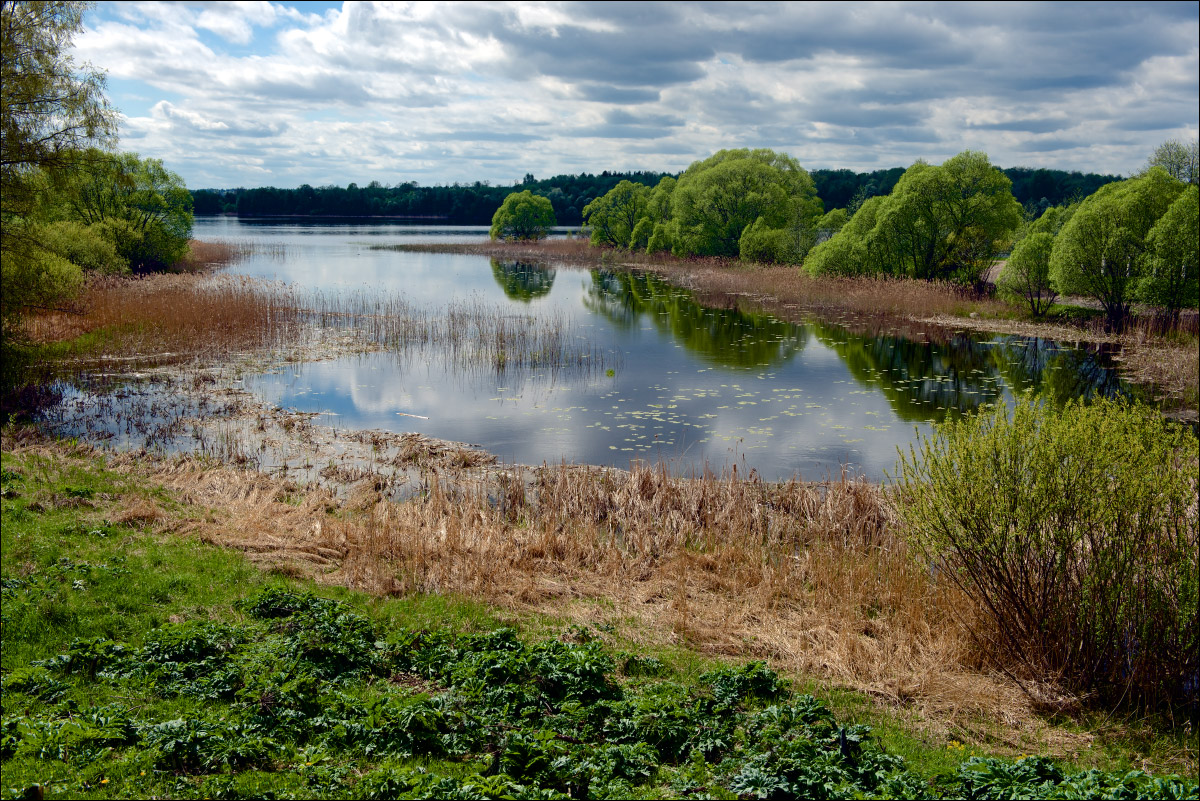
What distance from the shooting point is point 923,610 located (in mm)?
8820

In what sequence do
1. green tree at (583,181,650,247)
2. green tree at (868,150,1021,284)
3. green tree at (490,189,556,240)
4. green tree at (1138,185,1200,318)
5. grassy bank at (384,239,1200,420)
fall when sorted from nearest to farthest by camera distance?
grassy bank at (384,239,1200,420)
green tree at (1138,185,1200,318)
green tree at (868,150,1021,284)
green tree at (583,181,650,247)
green tree at (490,189,556,240)

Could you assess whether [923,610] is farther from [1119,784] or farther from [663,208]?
[663,208]

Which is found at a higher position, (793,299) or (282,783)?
(793,299)

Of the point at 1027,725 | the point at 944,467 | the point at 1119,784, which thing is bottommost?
the point at 1027,725

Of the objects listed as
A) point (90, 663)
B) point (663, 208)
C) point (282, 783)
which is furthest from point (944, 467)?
point (663, 208)

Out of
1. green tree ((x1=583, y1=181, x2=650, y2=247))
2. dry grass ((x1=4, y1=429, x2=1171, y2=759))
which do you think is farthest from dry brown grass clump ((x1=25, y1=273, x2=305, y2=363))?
green tree ((x1=583, y1=181, x2=650, y2=247))

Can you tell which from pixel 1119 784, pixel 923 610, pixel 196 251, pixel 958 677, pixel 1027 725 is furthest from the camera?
pixel 196 251

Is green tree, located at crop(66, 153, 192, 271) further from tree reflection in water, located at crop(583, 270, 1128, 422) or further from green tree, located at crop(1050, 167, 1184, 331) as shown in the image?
green tree, located at crop(1050, 167, 1184, 331)

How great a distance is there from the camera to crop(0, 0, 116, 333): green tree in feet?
62.3

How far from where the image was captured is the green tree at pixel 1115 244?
1232 inches

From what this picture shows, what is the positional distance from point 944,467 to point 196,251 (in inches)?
2356

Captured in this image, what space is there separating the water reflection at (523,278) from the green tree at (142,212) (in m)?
19.1

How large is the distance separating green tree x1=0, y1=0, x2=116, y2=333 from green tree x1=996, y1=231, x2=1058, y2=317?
3478cm

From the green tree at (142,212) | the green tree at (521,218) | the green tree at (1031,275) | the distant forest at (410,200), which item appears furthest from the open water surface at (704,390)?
the distant forest at (410,200)
